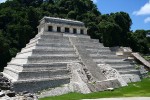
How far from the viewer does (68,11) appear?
68.4m

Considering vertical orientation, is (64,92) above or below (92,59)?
below

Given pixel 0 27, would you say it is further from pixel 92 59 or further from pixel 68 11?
pixel 92 59

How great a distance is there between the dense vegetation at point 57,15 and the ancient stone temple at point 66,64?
1357 cm

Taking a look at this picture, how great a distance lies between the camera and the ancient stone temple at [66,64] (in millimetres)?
27062

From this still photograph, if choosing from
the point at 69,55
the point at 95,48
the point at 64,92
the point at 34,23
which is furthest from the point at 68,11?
the point at 64,92

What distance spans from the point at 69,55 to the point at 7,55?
1820 cm

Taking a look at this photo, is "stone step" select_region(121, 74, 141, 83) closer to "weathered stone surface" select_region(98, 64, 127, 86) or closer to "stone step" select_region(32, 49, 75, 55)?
"weathered stone surface" select_region(98, 64, 127, 86)

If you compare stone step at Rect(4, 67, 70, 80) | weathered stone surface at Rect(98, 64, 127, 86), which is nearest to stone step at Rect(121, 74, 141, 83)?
weathered stone surface at Rect(98, 64, 127, 86)

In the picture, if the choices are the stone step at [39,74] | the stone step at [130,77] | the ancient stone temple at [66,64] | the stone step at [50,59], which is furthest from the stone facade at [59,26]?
the stone step at [130,77]

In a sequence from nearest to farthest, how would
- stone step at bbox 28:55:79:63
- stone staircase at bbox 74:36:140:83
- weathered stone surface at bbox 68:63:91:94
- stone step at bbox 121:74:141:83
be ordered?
1. weathered stone surface at bbox 68:63:91:94
2. stone step at bbox 28:55:79:63
3. stone step at bbox 121:74:141:83
4. stone staircase at bbox 74:36:140:83

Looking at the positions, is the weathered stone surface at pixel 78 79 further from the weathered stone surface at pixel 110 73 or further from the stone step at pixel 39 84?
the weathered stone surface at pixel 110 73

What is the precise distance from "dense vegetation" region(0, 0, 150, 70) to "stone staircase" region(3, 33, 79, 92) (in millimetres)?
15146

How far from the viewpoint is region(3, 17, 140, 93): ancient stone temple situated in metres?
27.1

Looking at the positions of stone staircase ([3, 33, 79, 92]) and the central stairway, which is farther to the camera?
the central stairway
